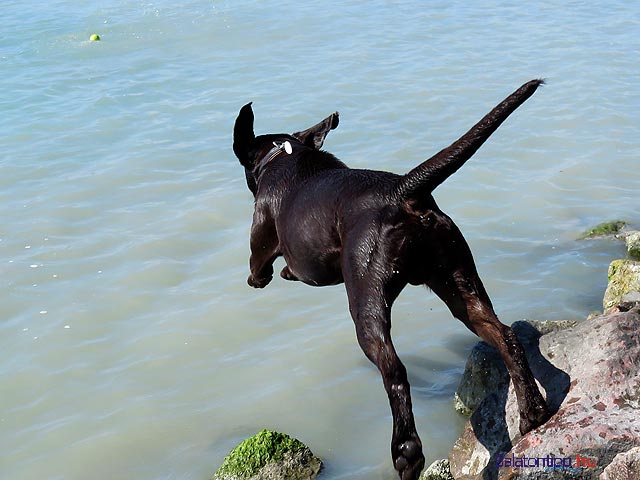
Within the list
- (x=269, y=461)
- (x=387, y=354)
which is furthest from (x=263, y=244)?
(x=387, y=354)

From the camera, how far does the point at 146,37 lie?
1686 centimetres

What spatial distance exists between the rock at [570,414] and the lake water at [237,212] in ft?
2.67

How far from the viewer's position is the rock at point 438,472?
15.9 feet

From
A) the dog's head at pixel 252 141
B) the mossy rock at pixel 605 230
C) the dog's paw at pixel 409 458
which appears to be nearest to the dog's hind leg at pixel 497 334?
the dog's paw at pixel 409 458

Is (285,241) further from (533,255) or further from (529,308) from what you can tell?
(533,255)

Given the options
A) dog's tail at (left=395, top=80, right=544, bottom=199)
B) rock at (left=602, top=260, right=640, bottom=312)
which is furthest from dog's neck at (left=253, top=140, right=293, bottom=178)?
rock at (left=602, top=260, right=640, bottom=312)

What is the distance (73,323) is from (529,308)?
3635 millimetres

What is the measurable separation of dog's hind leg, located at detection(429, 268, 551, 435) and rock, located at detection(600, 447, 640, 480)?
450 millimetres

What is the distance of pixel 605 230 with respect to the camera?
8445mm

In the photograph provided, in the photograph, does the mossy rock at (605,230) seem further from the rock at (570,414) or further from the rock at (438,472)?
the rock at (438,472)

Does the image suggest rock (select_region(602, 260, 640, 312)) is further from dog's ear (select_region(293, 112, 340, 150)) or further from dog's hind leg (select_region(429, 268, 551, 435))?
dog's ear (select_region(293, 112, 340, 150))

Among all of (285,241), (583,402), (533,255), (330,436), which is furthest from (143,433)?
(533,255)

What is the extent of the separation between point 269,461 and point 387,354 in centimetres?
135

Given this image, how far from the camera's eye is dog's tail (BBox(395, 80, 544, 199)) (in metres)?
4.12
